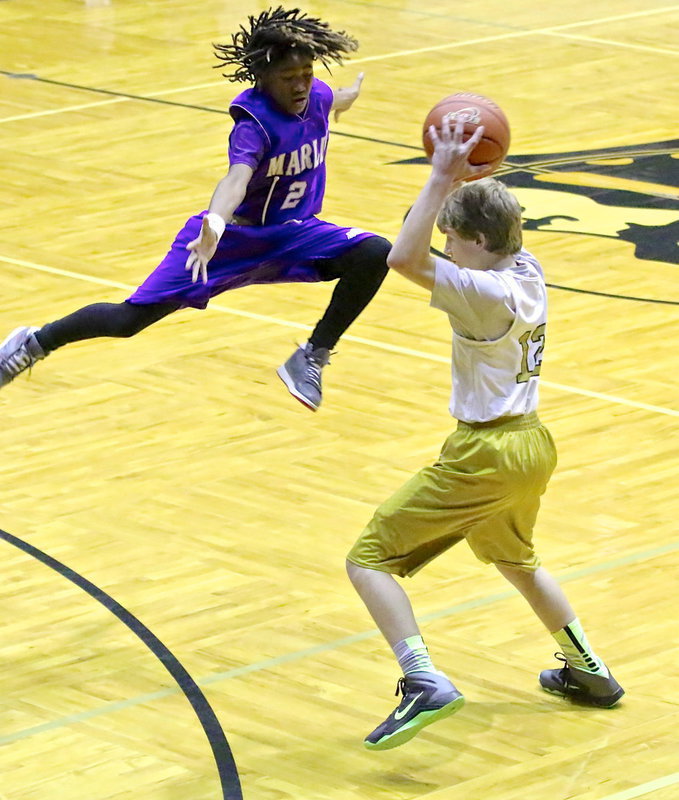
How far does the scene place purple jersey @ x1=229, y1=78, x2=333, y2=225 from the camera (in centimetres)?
542

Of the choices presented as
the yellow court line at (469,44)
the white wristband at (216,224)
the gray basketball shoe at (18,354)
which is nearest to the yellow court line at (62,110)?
the yellow court line at (469,44)

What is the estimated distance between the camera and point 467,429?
443 centimetres

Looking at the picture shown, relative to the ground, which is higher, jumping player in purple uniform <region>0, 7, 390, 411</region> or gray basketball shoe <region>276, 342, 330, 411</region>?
jumping player in purple uniform <region>0, 7, 390, 411</region>

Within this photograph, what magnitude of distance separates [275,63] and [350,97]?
17.4 inches

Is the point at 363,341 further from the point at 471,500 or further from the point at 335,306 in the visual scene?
the point at 471,500

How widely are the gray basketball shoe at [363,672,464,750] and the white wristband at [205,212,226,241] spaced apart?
1470 mm

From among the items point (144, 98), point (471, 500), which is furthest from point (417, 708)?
point (144, 98)

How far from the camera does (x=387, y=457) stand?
262 inches

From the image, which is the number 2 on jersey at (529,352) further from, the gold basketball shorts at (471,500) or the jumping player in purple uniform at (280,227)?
the jumping player in purple uniform at (280,227)

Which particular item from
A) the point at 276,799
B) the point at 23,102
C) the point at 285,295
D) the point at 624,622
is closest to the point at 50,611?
the point at 276,799

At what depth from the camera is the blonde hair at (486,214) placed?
4246 millimetres

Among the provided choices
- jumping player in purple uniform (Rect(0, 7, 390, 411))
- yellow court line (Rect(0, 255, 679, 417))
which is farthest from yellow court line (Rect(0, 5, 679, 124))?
jumping player in purple uniform (Rect(0, 7, 390, 411))

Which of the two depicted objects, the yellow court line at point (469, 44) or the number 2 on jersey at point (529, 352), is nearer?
the number 2 on jersey at point (529, 352)

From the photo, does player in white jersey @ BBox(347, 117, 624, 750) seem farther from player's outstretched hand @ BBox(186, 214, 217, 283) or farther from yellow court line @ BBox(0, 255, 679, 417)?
yellow court line @ BBox(0, 255, 679, 417)
